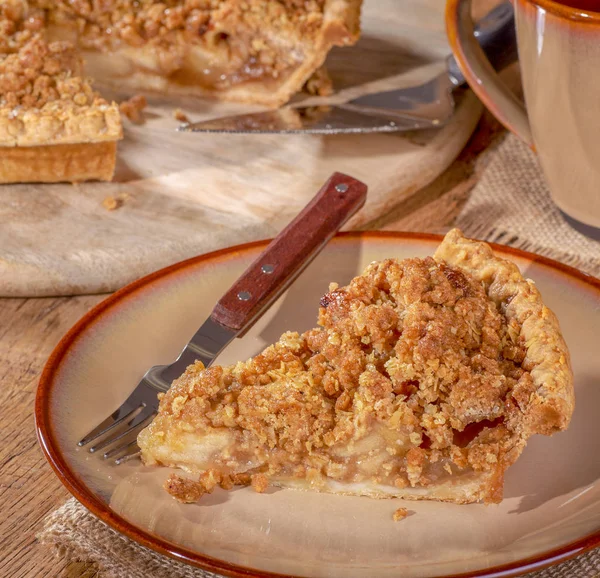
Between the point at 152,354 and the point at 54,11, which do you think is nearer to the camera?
the point at 152,354

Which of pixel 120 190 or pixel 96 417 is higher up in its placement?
pixel 96 417

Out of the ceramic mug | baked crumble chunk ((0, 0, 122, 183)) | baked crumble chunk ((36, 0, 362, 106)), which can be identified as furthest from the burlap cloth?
baked crumble chunk ((0, 0, 122, 183))

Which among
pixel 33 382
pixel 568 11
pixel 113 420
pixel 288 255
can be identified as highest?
pixel 568 11

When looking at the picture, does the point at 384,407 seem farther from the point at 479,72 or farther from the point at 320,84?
the point at 320,84

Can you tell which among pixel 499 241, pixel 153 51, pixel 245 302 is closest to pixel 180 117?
pixel 153 51

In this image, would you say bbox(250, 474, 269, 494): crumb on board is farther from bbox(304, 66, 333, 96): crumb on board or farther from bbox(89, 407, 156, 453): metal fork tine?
bbox(304, 66, 333, 96): crumb on board

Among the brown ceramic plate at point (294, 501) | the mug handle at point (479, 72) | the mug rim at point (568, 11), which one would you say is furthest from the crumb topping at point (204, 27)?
the brown ceramic plate at point (294, 501)

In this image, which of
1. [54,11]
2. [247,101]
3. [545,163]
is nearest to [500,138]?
[545,163]

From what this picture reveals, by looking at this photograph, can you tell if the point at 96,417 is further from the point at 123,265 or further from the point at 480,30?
the point at 480,30
